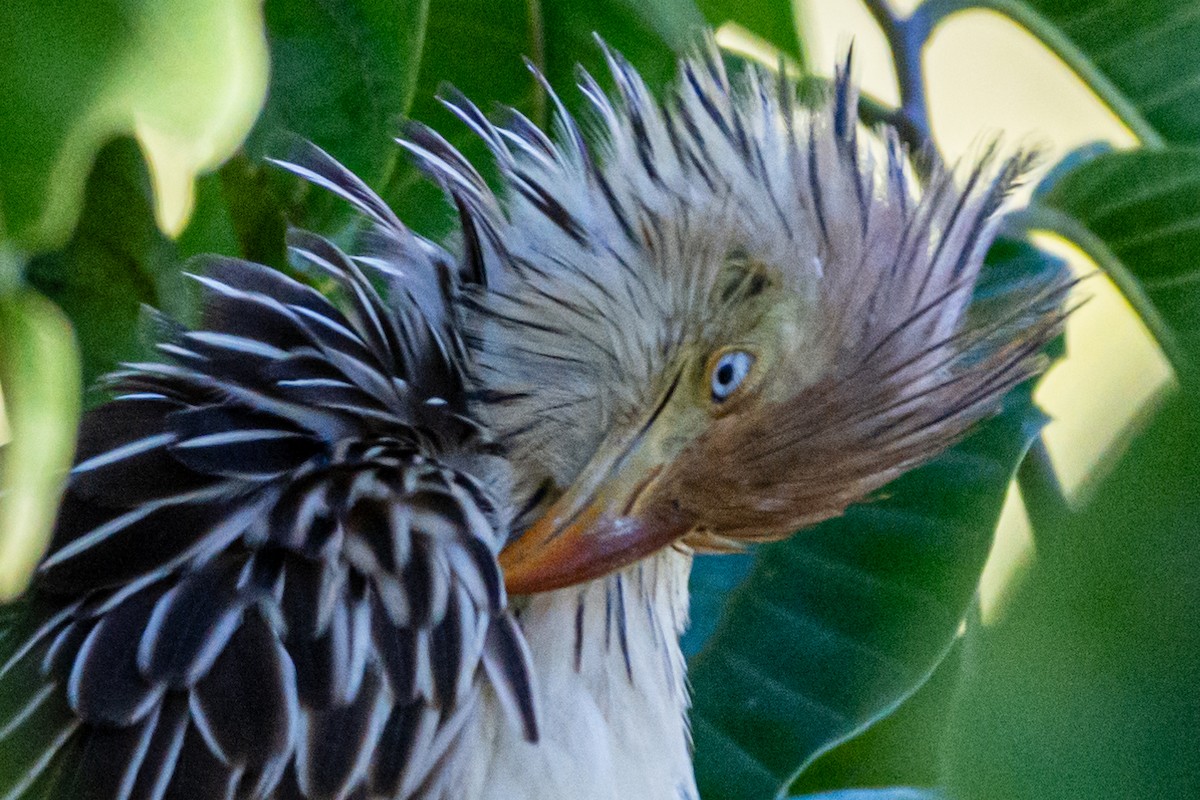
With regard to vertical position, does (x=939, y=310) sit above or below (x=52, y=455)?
below

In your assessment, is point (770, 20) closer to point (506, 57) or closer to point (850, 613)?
point (506, 57)

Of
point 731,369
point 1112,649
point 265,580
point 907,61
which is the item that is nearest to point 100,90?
point 1112,649

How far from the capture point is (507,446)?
0.55 meters

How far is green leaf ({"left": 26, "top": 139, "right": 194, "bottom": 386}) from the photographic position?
469 millimetres

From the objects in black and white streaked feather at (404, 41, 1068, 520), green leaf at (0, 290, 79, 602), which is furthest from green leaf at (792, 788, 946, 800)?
green leaf at (0, 290, 79, 602)

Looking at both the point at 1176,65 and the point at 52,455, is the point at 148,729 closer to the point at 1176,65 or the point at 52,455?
the point at 52,455

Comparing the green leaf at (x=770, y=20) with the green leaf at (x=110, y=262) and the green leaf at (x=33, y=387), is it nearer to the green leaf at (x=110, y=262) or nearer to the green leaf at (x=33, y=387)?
the green leaf at (x=110, y=262)

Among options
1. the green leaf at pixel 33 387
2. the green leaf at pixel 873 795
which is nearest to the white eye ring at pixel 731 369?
the green leaf at pixel 873 795

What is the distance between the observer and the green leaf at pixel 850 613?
638mm

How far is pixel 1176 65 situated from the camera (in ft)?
2.10

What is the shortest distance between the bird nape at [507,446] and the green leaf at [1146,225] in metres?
0.06

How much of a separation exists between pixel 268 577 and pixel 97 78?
11.4 inches

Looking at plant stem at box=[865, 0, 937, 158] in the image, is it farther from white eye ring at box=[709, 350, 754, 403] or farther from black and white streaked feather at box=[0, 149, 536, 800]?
black and white streaked feather at box=[0, 149, 536, 800]

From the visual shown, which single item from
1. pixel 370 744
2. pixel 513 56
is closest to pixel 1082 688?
pixel 370 744
